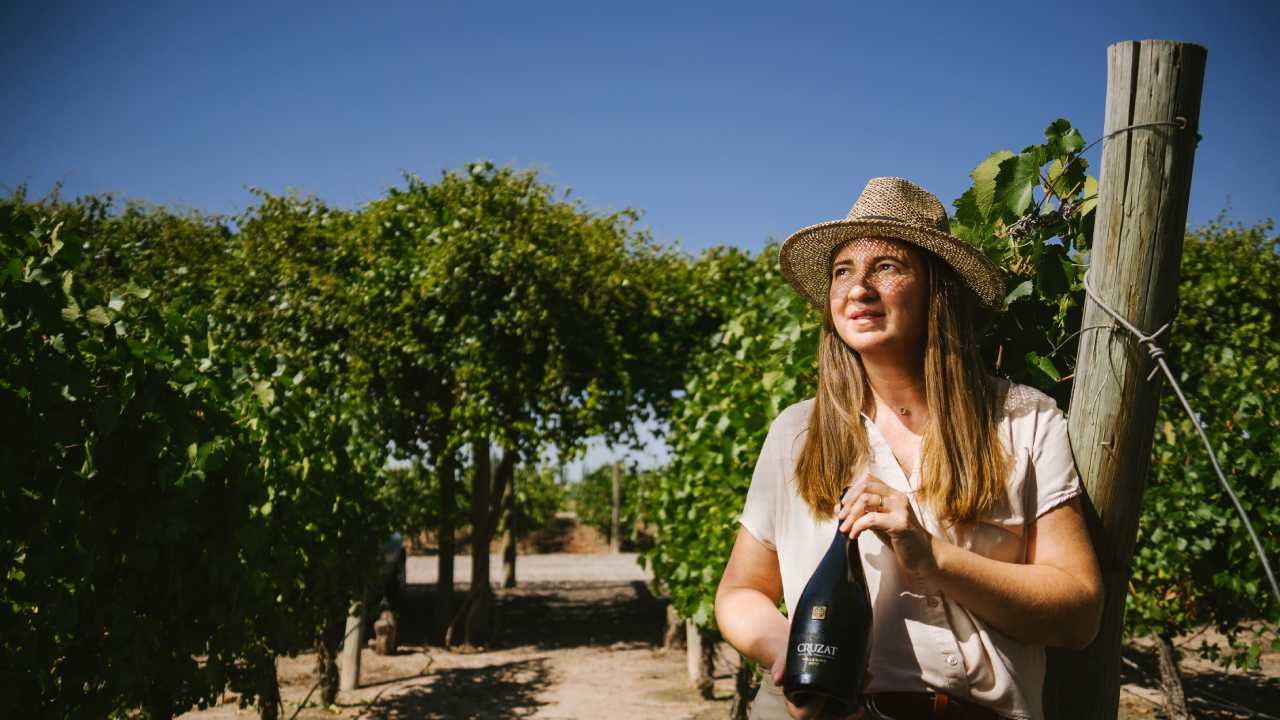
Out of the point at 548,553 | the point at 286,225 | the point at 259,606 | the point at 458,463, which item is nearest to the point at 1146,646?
the point at 458,463

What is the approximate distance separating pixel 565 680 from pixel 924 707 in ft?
23.9

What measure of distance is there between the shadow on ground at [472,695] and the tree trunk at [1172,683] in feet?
15.9

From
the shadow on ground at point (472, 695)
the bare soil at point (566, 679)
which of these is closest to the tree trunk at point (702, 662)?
the bare soil at point (566, 679)

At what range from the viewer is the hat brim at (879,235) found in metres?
1.70

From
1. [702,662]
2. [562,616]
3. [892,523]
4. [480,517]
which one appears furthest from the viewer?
[562,616]

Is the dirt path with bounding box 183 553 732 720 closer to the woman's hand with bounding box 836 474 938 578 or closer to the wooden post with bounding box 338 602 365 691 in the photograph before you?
the wooden post with bounding box 338 602 365 691

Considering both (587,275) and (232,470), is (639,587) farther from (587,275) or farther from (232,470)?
(232,470)

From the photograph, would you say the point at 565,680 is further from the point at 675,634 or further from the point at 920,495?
the point at 920,495

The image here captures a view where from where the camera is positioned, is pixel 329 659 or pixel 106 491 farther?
pixel 329 659

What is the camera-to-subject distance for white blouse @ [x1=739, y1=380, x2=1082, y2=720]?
143 cm

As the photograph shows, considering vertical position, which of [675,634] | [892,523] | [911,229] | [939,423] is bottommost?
[675,634]

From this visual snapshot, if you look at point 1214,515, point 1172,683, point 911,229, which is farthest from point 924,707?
point 1172,683

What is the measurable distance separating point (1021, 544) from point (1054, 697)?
40 centimetres

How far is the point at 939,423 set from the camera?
158 centimetres
